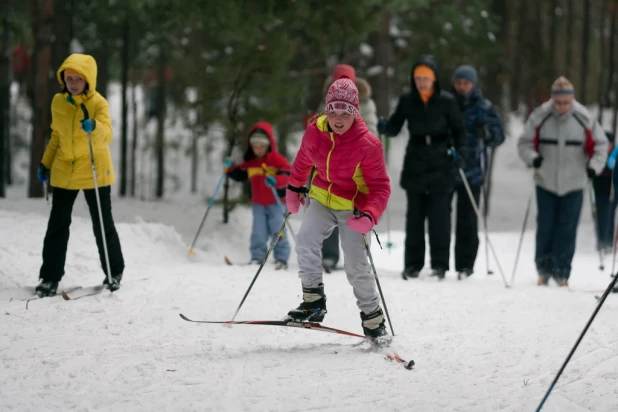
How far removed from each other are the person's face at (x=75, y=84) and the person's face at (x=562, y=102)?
479cm

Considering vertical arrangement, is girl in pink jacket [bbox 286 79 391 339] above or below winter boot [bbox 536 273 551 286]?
above

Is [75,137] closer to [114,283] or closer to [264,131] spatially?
[114,283]

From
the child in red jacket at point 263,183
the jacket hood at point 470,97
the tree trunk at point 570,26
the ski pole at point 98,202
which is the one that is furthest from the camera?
the tree trunk at point 570,26

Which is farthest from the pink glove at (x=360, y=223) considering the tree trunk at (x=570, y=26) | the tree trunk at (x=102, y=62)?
the tree trunk at (x=570, y=26)

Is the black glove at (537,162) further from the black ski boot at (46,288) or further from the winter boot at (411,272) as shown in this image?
the black ski boot at (46,288)

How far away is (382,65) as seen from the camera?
55.8ft

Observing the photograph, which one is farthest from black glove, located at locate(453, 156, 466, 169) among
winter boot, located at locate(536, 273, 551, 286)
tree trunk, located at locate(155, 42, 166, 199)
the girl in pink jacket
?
tree trunk, located at locate(155, 42, 166, 199)

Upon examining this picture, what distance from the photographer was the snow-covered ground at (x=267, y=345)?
410 cm

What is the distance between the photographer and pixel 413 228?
316 inches

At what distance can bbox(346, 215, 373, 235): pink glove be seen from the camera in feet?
15.8

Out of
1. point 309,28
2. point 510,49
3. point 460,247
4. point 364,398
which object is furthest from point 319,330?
point 510,49

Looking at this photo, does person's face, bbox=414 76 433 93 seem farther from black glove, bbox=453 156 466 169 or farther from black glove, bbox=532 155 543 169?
black glove, bbox=532 155 543 169

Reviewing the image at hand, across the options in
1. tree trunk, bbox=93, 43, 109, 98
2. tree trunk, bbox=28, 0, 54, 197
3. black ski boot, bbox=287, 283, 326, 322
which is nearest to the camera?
black ski boot, bbox=287, 283, 326, 322

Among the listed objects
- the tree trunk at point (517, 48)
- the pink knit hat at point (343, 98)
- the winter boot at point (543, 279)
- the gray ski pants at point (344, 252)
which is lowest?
the winter boot at point (543, 279)
